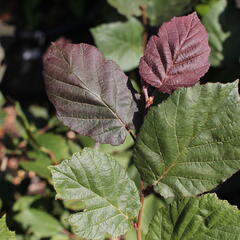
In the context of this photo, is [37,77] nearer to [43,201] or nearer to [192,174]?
[43,201]

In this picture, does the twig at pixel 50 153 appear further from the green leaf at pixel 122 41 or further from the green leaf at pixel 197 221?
the green leaf at pixel 197 221

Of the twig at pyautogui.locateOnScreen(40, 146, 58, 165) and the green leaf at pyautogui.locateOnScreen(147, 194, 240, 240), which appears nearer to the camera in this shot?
the green leaf at pyautogui.locateOnScreen(147, 194, 240, 240)

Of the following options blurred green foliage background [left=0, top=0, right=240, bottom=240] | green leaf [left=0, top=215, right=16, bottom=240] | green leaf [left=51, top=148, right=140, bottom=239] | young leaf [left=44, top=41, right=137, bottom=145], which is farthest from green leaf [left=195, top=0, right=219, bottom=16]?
green leaf [left=0, top=215, right=16, bottom=240]

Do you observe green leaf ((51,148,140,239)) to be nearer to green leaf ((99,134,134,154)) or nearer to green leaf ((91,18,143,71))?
green leaf ((99,134,134,154))

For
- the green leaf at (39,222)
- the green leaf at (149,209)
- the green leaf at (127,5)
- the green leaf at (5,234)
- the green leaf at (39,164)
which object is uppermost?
the green leaf at (127,5)

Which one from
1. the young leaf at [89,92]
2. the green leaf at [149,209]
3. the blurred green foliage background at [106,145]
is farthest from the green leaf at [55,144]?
the young leaf at [89,92]

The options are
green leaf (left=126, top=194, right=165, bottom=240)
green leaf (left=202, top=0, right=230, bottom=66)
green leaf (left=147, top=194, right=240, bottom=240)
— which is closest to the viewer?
green leaf (left=147, top=194, right=240, bottom=240)

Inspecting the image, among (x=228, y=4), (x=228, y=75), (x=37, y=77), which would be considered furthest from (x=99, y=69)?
(x=37, y=77)
